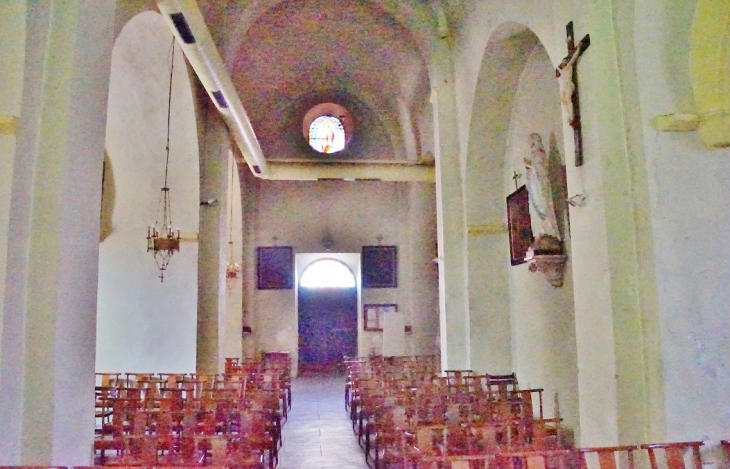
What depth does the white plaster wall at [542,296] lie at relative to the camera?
7.36 metres

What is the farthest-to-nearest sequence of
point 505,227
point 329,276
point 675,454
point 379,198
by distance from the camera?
point 329,276 < point 379,198 < point 505,227 < point 675,454

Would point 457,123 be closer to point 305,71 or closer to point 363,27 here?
point 363,27

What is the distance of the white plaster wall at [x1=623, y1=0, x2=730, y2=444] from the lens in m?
4.41

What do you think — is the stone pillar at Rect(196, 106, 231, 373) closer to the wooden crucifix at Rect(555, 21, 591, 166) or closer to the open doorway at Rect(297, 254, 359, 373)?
the open doorway at Rect(297, 254, 359, 373)

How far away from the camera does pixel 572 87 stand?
5.29 meters

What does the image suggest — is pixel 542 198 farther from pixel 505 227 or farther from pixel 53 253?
pixel 53 253

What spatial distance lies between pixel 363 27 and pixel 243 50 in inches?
102

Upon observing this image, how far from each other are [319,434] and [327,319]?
9.33 meters

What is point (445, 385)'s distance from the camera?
25.8 feet

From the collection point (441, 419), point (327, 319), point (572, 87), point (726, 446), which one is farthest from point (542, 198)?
point (327, 319)

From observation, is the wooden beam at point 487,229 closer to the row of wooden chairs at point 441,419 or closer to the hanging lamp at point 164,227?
the row of wooden chairs at point 441,419

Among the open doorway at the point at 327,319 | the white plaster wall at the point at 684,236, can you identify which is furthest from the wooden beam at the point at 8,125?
the open doorway at the point at 327,319

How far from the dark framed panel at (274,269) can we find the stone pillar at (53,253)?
11.4 meters

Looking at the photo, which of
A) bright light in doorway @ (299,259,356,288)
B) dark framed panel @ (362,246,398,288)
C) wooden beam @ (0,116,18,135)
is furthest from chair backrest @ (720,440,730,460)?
bright light in doorway @ (299,259,356,288)
